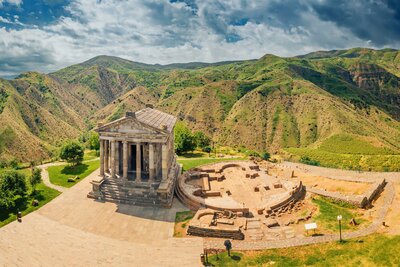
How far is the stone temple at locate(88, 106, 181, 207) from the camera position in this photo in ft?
143

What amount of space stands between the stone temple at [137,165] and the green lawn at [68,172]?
10.9 m

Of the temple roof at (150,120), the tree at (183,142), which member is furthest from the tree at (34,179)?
the tree at (183,142)

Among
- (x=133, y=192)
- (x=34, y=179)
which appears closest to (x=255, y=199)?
(x=133, y=192)

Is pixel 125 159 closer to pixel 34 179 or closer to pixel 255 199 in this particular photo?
pixel 34 179

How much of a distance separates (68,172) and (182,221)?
31.1 meters

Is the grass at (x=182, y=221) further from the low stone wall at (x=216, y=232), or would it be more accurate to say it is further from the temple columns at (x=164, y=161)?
the temple columns at (x=164, y=161)

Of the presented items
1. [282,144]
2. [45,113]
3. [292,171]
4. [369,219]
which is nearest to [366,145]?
[282,144]

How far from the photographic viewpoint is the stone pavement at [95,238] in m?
30.2

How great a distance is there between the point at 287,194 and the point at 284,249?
1470 cm

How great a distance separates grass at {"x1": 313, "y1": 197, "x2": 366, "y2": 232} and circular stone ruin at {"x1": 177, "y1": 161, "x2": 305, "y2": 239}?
3846 mm

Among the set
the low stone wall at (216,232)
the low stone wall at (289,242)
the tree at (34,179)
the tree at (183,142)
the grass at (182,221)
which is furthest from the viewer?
the tree at (183,142)

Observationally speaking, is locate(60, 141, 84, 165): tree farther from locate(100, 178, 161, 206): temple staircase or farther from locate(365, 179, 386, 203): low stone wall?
locate(365, 179, 386, 203): low stone wall

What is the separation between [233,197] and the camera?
46094 millimetres

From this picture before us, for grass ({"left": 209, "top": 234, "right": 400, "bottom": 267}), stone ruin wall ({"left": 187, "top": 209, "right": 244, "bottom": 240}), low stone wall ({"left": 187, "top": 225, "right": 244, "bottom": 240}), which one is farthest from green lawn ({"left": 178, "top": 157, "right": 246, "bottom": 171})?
grass ({"left": 209, "top": 234, "right": 400, "bottom": 267})
